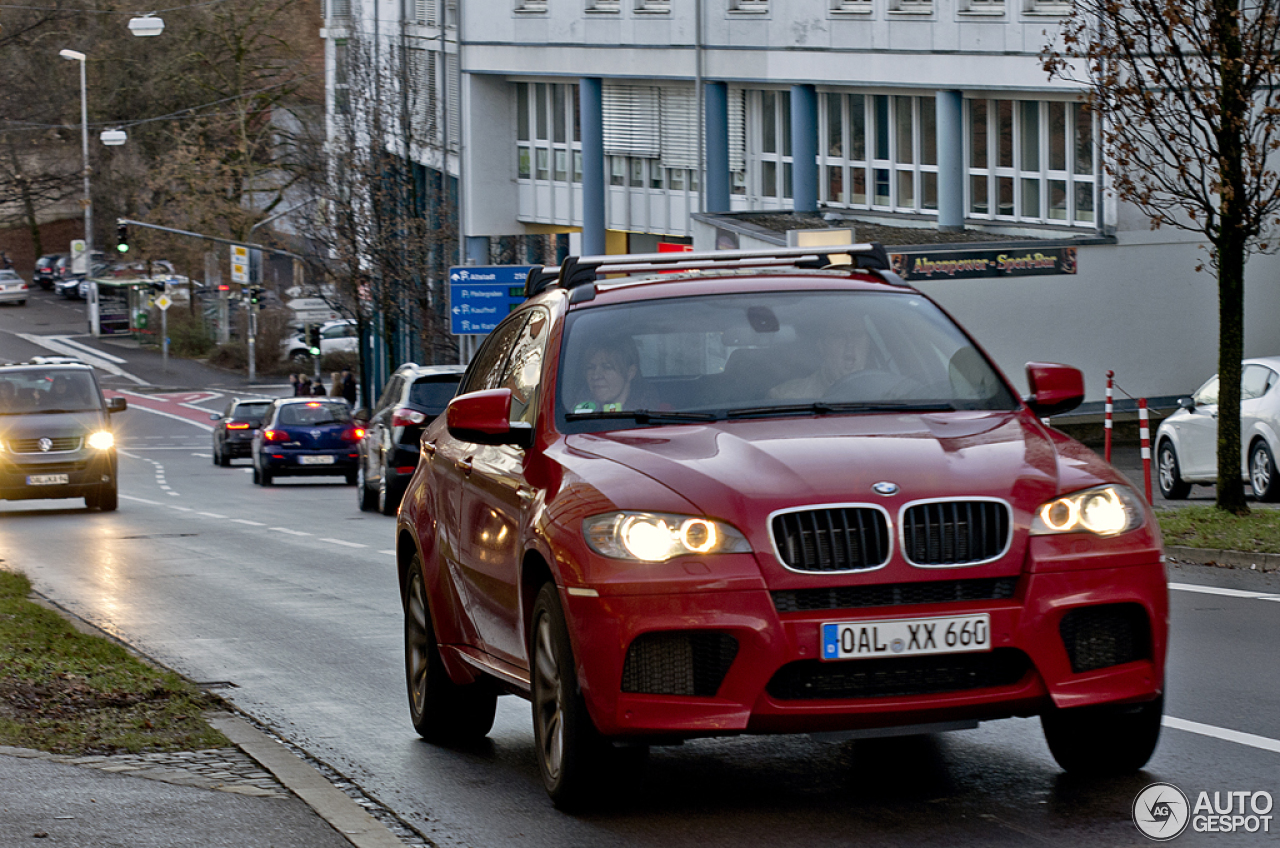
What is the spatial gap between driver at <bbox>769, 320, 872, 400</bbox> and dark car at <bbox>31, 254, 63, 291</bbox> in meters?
100

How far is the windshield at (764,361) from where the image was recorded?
7.09 metres

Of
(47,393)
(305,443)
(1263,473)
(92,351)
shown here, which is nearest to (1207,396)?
(1263,473)

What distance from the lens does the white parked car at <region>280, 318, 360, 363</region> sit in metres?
77.5

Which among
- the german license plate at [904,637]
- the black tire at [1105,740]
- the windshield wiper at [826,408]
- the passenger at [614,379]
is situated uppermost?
the passenger at [614,379]

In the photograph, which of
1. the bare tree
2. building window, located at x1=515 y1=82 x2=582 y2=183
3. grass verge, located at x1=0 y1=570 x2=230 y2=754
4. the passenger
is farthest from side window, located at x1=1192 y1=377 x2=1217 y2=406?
building window, located at x1=515 y1=82 x2=582 y2=183

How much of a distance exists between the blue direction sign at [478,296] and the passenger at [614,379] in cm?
3568

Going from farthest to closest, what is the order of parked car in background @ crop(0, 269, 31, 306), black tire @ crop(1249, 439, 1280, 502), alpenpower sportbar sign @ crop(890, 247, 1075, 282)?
parked car in background @ crop(0, 269, 31, 306) < alpenpower sportbar sign @ crop(890, 247, 1075, 282) < black tire @ crop(1249, 439, 1280, 502)

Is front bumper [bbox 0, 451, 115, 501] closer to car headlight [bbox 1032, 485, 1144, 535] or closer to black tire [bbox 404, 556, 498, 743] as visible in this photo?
black tire [bbox 404, 556, 498, 743]

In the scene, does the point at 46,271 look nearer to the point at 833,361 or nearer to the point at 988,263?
the point at 988,263

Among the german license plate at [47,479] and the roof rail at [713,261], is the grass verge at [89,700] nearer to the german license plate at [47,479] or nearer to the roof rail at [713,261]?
the roof rail at [713,261]

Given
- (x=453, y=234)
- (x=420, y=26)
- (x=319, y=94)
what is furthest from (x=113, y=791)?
(x=319, y=94)

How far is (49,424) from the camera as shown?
2756 cm

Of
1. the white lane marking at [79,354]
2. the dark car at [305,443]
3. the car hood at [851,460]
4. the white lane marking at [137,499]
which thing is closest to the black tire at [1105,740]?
the car hood at [851,460]

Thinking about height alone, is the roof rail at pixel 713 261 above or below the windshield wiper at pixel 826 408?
above
